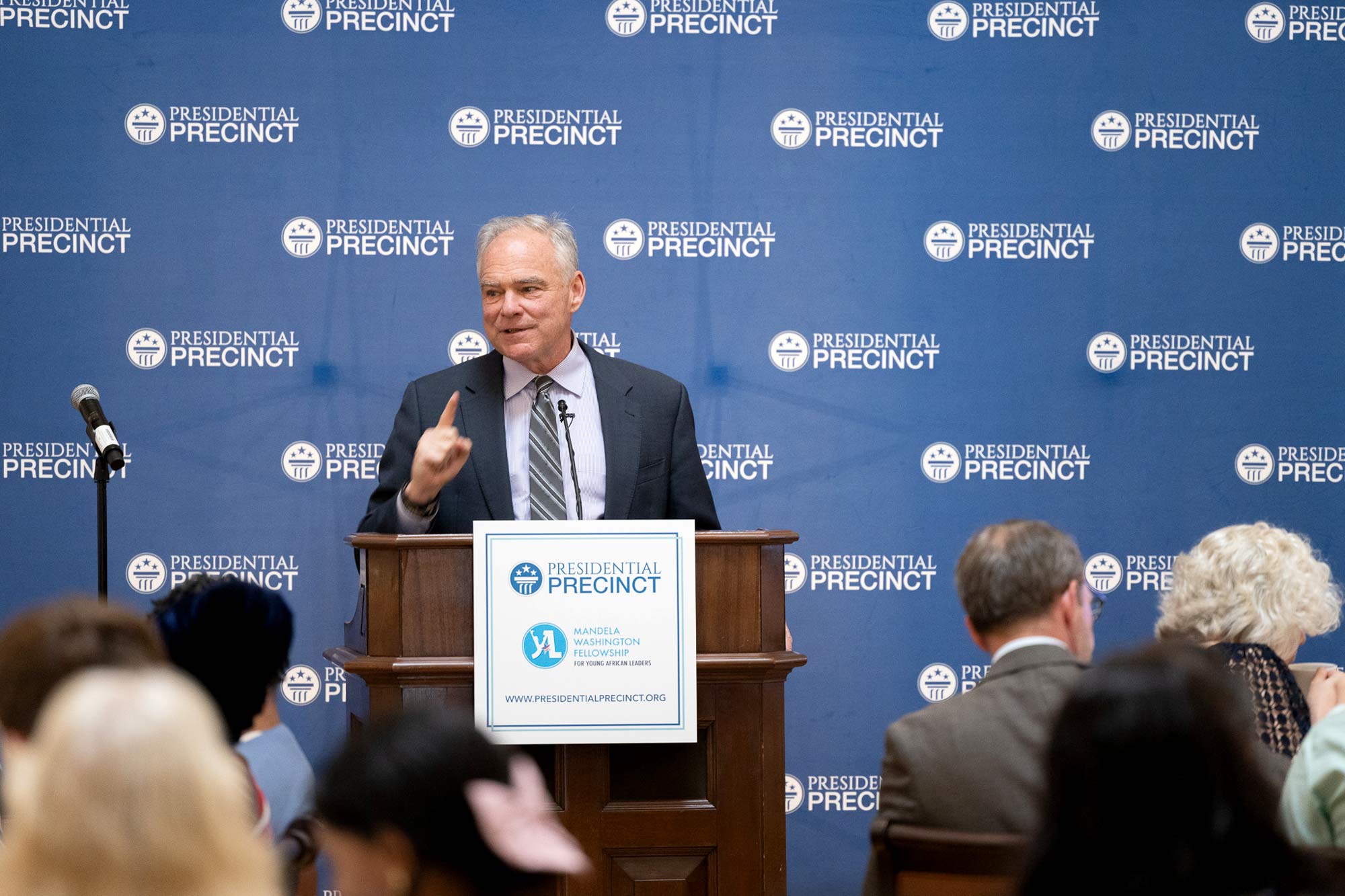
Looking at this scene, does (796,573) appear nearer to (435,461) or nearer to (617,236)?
(617,236)

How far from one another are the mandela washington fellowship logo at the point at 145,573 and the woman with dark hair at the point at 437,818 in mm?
3576

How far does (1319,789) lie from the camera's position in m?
2.10

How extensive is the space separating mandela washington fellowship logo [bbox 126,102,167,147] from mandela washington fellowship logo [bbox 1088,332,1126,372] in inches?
143

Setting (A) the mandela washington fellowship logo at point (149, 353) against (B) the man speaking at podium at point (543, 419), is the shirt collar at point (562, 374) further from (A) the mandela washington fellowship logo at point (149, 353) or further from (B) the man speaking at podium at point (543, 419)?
(A) the mandela washington fellowship logo at point (149, 353)

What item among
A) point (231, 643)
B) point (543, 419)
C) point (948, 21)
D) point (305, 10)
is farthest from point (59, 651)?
point (948, 21)

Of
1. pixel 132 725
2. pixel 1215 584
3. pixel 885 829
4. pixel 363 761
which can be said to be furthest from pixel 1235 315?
pixel 132 725

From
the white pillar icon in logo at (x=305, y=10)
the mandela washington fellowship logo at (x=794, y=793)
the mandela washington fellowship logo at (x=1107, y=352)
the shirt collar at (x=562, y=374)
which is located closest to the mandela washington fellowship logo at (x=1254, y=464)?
the mandela washington fellowship logo at (x=1107, y=352)

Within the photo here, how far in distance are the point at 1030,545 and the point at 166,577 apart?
353 centimetres

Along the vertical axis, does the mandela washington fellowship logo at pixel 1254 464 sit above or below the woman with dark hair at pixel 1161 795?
above

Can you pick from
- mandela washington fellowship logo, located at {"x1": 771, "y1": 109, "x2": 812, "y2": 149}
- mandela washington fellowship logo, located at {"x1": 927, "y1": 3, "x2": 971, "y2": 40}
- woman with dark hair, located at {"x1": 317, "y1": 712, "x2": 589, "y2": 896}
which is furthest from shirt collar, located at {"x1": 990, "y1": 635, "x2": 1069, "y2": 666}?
mandela washington fellowship logo, located at {"x1": 927, "y1": 3, "x2": 971, "y2": 40}

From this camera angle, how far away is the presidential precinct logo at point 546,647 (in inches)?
115

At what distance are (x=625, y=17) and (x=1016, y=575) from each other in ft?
10.8

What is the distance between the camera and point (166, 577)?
4.74 m

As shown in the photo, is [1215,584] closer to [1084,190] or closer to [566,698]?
[566,698]
